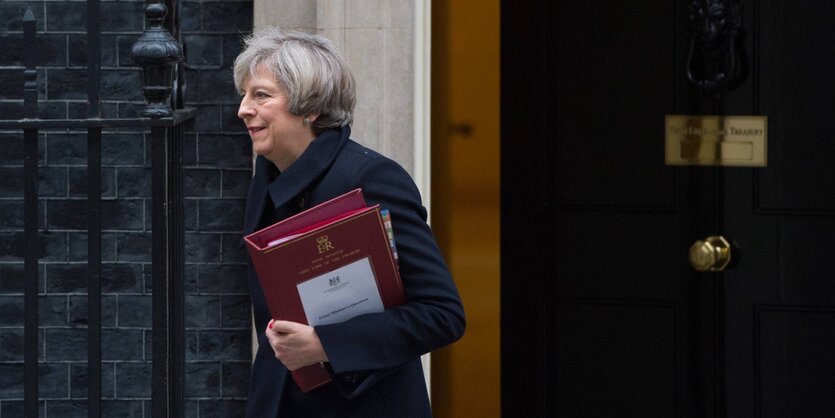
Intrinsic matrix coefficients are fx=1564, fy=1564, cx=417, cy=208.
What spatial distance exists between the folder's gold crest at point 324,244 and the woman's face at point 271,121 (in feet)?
0.95

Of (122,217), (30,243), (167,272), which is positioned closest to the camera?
(30,243)

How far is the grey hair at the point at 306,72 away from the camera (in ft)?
10.8

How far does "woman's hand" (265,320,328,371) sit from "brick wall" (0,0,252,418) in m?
2.26

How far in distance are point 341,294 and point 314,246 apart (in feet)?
0.47

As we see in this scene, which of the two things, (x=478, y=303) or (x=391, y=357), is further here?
(x=478, y=303)

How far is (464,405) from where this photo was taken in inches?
216
